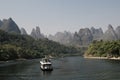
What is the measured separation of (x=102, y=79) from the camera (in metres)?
94.1

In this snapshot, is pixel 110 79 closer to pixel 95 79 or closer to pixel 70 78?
pixel 95 79

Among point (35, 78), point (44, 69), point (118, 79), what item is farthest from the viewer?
point (44, 69)

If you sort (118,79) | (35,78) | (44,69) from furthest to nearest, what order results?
(44,69), (35,78), (118,79)

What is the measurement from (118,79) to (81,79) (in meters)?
12.0

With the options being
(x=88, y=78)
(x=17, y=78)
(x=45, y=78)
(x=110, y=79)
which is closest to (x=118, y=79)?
(x=110, y=79)

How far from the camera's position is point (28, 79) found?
98.2m

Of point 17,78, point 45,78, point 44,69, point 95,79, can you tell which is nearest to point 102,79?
point 95,79

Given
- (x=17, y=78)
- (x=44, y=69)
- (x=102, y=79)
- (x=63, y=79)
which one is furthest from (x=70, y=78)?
(x=44, y=69)

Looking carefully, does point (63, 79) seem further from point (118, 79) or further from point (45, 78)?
point (118, 79)

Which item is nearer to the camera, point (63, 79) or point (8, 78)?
point (63, 79)

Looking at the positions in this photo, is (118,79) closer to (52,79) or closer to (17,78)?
(52,79)

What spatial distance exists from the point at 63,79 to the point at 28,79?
39.9 ft

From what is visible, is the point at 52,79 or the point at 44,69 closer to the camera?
the point at 52,79

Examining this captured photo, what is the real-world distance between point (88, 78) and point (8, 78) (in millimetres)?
28439
